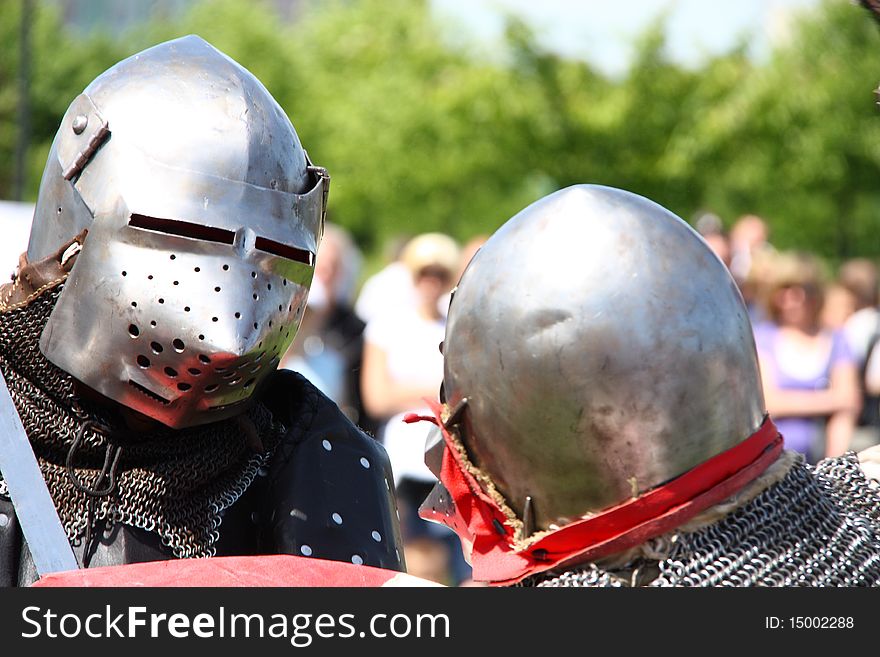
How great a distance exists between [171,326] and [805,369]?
5.13 m

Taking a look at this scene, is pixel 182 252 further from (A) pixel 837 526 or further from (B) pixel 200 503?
(A) pixel 837 526

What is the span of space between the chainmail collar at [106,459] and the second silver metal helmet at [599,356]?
113cm

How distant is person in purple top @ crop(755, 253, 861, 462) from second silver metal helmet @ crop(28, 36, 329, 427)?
15.2 ft

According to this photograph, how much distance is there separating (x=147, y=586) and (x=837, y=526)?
43.5 inches

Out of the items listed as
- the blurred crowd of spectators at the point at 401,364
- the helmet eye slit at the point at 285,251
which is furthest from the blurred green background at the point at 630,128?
the helmet eye slit at the point at 285,251

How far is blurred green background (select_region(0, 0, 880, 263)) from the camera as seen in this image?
19078 millimetres

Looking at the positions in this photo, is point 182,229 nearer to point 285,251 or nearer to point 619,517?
point 285,251

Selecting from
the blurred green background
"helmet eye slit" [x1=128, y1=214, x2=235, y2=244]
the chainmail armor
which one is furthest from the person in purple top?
the blurred green background

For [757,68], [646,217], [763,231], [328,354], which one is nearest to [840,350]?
[763,231]

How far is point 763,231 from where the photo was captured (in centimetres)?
888

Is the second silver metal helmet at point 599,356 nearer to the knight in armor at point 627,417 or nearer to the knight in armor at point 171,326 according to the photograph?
the knight in armor at point 627,417

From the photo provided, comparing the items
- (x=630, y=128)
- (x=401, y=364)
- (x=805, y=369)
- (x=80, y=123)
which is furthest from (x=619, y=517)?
(x=630, y=128)

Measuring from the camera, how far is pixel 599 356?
2.06 meters
